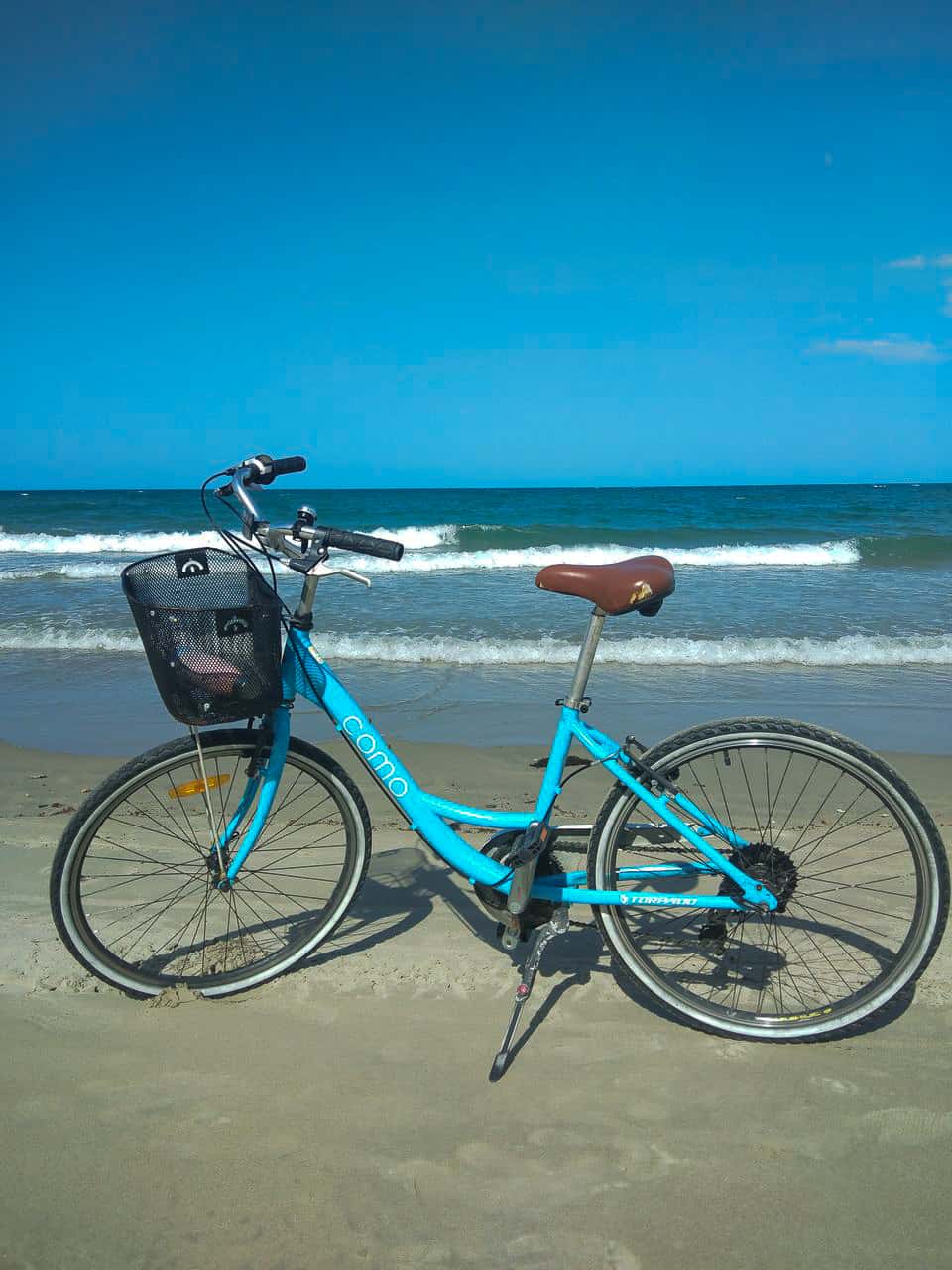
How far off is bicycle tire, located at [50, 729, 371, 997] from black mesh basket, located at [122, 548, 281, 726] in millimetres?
239

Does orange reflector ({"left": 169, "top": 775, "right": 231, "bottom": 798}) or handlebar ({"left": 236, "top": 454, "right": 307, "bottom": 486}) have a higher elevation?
handlebar ({"left": 236, "top": 454, "right": 307, "bottom": 486})

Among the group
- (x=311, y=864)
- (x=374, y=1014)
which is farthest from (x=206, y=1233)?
(x=311, y=864)

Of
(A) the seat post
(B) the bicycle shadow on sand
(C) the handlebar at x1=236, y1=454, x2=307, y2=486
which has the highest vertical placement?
(C) the handlebar at x1=236, y1=454, x2=307, y2=486

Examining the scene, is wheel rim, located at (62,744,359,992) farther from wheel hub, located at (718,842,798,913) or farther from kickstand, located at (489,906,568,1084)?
wheel hub, located at (718,842,798,913)

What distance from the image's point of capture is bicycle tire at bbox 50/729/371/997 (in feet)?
8.14

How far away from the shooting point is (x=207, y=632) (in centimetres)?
229

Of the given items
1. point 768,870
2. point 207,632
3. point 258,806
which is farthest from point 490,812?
point 207,632

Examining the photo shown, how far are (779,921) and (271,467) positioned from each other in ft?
7.59

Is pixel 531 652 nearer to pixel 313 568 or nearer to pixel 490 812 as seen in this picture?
pixel 490 812

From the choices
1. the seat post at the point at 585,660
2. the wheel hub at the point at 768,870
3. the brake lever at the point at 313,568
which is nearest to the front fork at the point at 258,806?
the brake lever at the point at 313,568

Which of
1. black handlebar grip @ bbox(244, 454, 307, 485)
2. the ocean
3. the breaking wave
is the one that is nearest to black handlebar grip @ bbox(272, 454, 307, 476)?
black handlebar grip @ bbox(244, 454, 307, 485)

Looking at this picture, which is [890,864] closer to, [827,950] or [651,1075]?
[827,950]

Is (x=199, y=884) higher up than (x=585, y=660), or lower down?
lower down

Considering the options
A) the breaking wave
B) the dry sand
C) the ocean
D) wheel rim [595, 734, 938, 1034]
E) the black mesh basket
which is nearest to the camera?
the dry sand
